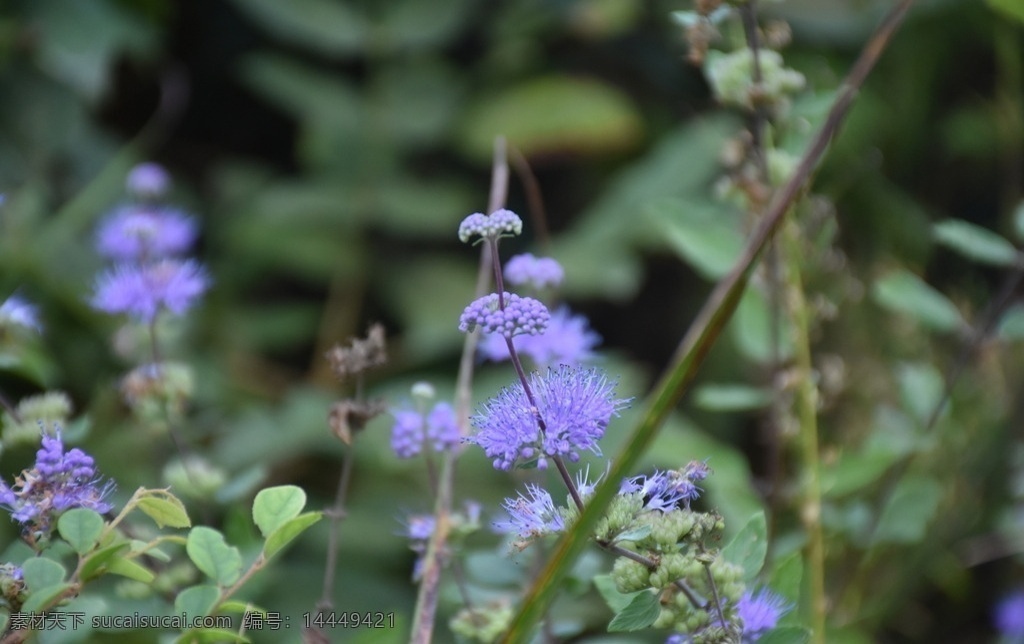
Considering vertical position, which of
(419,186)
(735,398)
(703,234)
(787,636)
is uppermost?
(419,186)

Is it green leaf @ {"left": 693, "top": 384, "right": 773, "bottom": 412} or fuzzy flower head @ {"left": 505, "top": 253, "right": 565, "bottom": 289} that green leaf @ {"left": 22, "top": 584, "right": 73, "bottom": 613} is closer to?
fuzzy flower head @ {"left": 505, "top": 253, "right": 565, "bottom": 289}

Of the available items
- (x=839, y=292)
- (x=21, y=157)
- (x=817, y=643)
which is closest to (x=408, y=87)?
(x=21, y=157)

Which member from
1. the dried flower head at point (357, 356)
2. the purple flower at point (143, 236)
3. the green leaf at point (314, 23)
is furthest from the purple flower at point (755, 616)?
the green leaf at point (314, 23)

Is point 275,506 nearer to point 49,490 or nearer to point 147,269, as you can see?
point 49,490

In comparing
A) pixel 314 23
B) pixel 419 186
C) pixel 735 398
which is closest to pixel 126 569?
pixel 735 398

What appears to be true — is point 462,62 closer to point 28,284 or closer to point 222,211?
point 222,211

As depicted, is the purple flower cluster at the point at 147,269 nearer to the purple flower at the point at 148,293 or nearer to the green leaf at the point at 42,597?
the purple flower at the point at 148,293
